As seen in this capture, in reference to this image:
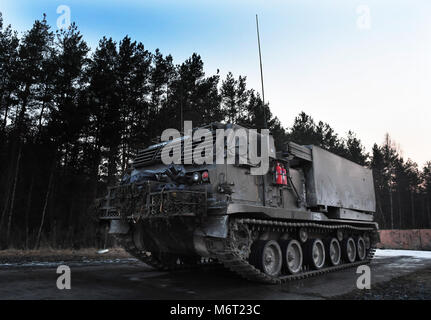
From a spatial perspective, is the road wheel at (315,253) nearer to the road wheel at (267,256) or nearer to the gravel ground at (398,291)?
the road wheel at (267,256)

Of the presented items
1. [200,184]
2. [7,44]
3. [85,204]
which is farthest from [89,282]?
[85,204]

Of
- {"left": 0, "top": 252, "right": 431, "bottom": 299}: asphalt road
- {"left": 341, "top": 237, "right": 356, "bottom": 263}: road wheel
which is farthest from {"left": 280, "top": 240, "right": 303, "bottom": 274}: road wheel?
{"left": 341, "top": 237, "right": 356, "bottom": 263}: road wheel

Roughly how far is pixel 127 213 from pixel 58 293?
1984 mm

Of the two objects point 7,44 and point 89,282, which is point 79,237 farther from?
point 89,282

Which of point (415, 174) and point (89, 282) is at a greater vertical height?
point (415, 174)

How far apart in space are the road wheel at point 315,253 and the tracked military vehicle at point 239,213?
3 centimetres

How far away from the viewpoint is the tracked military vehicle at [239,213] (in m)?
7.09

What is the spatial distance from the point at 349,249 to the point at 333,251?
53.8 inches

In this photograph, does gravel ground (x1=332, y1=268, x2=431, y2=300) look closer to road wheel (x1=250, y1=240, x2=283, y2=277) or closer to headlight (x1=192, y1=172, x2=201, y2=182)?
road wheel (x1=250, y1=240, x2=283, y2=277)

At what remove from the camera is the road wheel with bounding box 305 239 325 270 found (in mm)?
9773

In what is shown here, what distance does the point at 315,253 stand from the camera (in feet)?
33.3

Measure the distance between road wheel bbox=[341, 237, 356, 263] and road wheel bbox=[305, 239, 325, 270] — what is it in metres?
1.90

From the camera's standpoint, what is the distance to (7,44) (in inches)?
857

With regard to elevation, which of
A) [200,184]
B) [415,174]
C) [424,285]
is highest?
Answer: [415,174]
